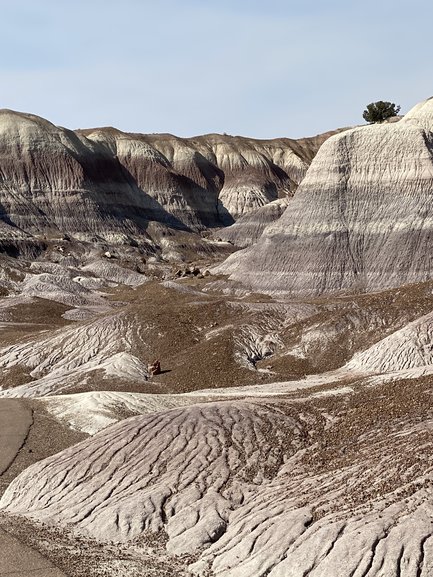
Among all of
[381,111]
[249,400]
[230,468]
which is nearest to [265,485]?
[230,468]

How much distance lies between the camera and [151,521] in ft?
59.7

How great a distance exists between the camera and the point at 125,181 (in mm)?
156375

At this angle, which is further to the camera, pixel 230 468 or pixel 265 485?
pixel 230 468

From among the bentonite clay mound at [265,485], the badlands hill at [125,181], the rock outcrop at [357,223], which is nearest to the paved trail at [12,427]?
the bentonite clay mound at [265,485]

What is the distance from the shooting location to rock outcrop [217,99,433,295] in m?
66.6

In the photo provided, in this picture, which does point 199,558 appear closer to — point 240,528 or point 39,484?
point 240,528

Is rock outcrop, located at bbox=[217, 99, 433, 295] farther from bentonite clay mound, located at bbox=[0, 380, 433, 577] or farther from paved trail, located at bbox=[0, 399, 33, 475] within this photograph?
bentonite clay mound, located at bbox=[0, 380, 433, 577]

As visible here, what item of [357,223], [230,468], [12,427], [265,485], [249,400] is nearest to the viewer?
[265,485]

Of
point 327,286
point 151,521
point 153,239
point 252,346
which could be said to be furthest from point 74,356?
point 153,239

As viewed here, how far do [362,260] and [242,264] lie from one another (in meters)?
13.9

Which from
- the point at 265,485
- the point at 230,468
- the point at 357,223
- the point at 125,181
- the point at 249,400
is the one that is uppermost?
the point at 125,181

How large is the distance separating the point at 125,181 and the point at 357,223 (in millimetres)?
92544

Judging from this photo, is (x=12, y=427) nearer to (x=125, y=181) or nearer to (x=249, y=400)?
(x=249, y=400)

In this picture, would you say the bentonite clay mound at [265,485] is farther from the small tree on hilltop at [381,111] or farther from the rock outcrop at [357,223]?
the small tree on hilltop at [381,111]
